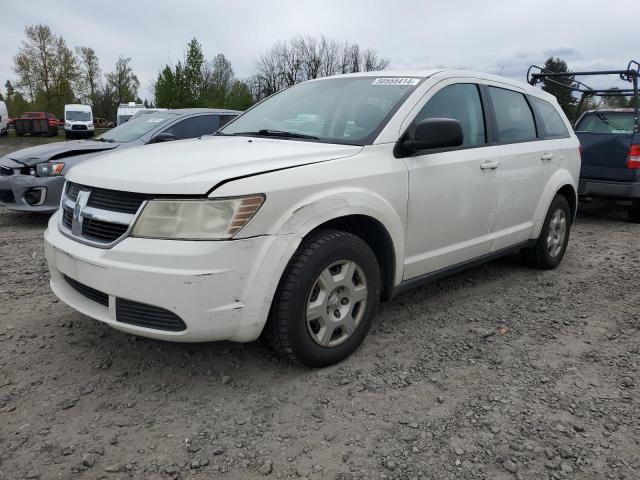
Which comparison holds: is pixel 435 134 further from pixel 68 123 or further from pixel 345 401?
pixel 68 123

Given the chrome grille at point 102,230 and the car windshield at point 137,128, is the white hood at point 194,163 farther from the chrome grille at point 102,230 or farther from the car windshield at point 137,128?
the car windshield at point 137,128

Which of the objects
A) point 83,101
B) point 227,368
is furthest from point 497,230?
point 83,101

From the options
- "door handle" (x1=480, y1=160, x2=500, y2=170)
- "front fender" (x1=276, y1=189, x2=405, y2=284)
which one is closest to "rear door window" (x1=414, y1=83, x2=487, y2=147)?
"door handle" (x1=480, y1=160, x2=500, y2=170)

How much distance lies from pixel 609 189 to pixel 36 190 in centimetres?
762

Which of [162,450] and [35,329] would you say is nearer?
[162,450]

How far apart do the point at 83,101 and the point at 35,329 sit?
201 feet

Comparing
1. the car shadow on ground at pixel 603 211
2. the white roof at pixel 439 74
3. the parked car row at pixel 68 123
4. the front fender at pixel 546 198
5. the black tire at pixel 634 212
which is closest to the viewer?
the white roof at pixel 439 74

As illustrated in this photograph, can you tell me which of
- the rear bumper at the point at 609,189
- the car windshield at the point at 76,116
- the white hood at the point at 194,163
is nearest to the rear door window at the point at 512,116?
the white hood at the point at 194,163

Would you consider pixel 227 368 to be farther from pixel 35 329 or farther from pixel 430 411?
pixel 35 329

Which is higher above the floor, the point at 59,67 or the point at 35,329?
the point at 59,67

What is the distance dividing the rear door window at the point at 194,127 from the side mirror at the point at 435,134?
15.7ft

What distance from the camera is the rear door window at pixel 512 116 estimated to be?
13.5 feet

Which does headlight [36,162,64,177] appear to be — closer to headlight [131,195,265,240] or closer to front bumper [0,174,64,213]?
front bumper [0,174,64,213]

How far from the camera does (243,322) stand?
2.52m
